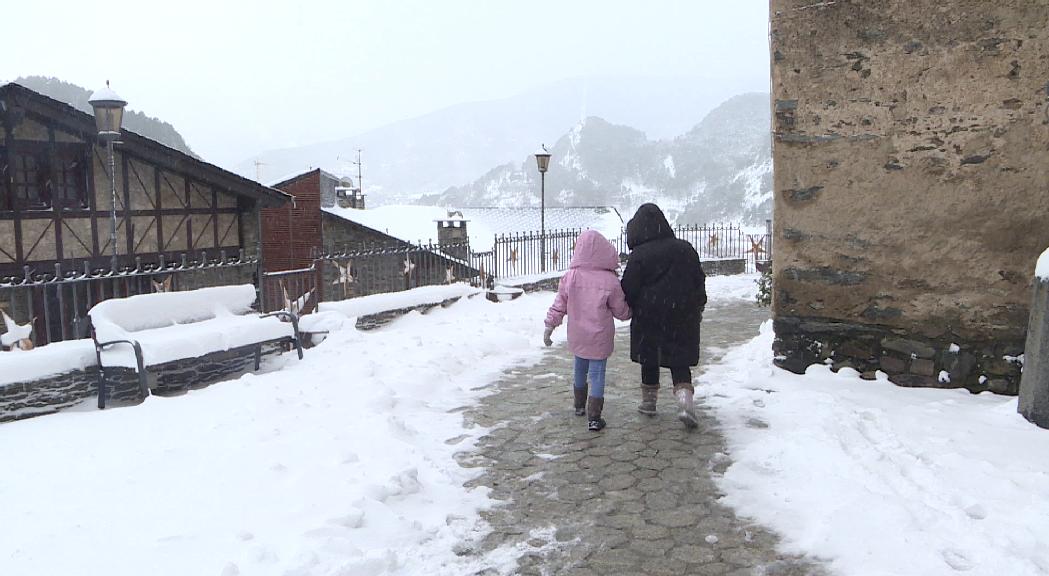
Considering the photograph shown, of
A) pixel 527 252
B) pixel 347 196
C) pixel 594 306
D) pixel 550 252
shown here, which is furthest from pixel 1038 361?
pixel 347 196

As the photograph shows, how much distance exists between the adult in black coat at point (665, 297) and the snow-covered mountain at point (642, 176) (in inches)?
4191

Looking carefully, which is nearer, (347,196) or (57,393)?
(57,393)

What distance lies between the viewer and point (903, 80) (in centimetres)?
604

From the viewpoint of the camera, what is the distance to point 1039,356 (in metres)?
4.89

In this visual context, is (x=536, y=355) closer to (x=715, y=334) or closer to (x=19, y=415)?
(x=715, y=334)

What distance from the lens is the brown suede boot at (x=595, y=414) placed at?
538 cm

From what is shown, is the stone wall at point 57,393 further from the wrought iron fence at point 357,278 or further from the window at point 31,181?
the window at point 31,181

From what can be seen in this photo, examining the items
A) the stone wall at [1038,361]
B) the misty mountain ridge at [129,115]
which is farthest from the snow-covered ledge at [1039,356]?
the misty mountain ridge at [129,115]

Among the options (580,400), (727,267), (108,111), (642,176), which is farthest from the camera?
(642,176)

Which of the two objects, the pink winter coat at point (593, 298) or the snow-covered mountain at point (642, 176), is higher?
the snow-covered mountain at point (642, 176)

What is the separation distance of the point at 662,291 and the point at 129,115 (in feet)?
169

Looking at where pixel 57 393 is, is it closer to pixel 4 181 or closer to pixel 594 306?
pixel 594 306

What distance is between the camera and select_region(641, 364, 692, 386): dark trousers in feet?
17.7

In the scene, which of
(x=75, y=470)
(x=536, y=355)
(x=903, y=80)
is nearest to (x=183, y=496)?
(x=75, y=470)
